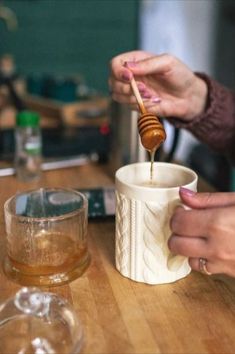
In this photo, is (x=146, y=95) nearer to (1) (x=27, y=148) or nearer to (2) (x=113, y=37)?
(1) (x=27, y=148)

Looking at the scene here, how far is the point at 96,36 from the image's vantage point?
104 inches

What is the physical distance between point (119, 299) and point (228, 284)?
0.15 metres

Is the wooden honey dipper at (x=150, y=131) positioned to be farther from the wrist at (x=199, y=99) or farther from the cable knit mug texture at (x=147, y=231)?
the wrist at (x=199, y=99)

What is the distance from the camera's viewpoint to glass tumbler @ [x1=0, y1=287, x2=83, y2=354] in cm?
53

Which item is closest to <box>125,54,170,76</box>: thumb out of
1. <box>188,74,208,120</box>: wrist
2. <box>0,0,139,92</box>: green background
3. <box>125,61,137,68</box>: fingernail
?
<box>125,61,137,68</box>: fingernail

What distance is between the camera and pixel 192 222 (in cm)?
58

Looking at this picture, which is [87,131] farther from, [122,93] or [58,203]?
[58,203]

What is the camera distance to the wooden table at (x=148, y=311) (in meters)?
0.54

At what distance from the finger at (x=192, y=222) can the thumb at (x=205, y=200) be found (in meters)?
0.01

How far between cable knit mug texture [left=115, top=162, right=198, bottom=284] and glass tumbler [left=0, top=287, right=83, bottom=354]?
0.38 ft

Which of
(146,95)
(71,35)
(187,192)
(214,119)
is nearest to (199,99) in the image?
(214,119)

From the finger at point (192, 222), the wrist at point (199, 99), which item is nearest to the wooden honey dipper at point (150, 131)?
the finger at point (192, 222)

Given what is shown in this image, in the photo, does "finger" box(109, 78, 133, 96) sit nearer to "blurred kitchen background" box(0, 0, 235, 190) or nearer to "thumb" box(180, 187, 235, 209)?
"thumb" box(180, 187, 235, 209)

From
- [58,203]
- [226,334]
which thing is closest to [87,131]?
[58,203]
